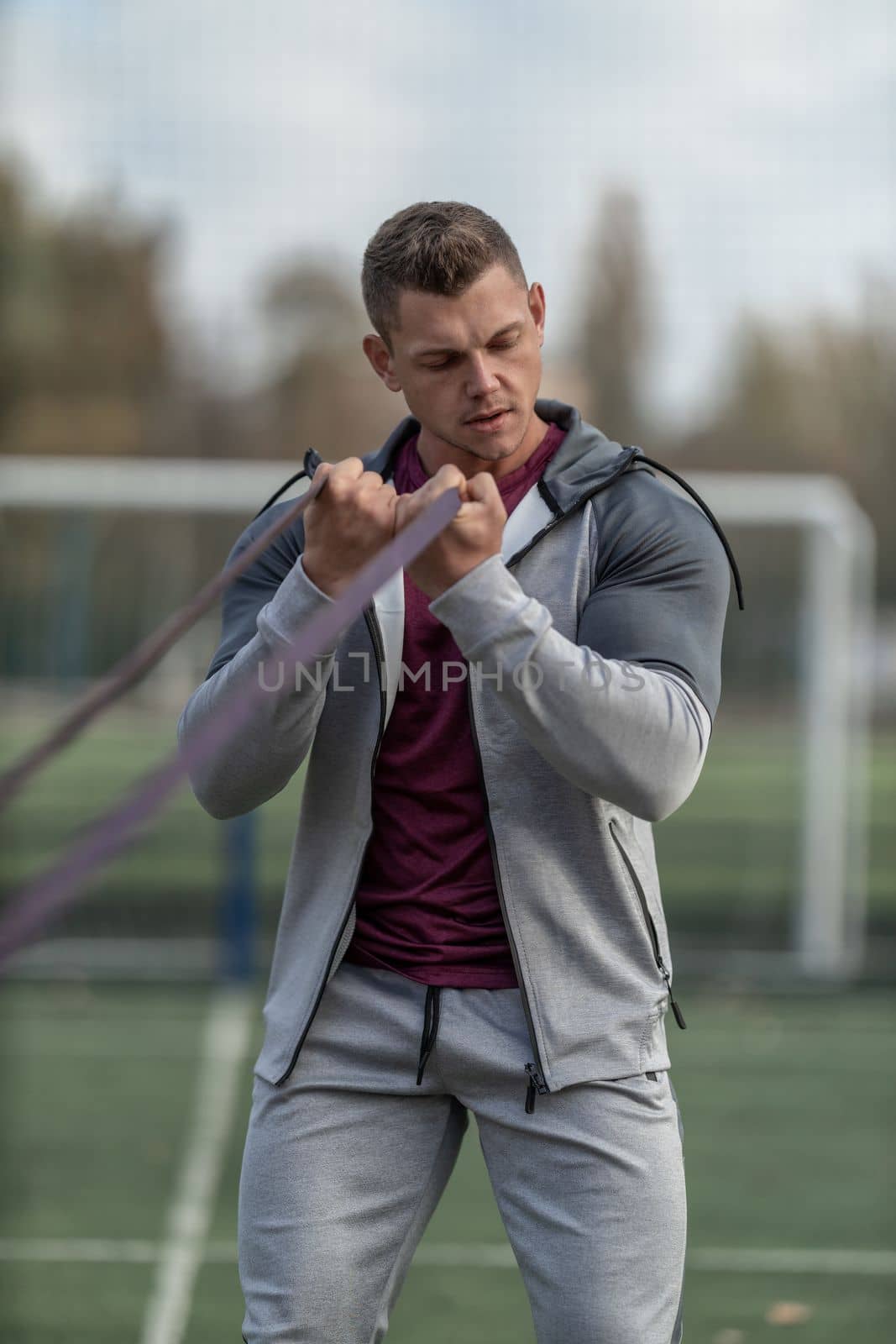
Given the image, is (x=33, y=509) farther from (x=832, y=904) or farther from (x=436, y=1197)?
(x=436, y=1197)

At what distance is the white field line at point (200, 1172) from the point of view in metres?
3.74

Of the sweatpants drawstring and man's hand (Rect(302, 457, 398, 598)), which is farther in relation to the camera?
the sweatpants drawstring

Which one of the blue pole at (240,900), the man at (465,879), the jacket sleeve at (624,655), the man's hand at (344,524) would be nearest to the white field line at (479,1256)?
the man at (465,879)

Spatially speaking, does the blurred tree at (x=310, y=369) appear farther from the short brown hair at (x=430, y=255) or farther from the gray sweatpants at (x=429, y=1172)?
the gray sweatpants at (x=429, y=1172)

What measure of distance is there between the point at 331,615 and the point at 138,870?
26.7 ft

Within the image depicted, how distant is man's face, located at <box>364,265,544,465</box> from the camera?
6.25ft

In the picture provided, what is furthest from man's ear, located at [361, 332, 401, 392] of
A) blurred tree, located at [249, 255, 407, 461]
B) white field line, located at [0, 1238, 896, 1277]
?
blurred tree, located at [249, 255, 407, 461]

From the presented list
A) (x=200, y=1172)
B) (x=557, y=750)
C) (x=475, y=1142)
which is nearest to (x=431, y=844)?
(x=557, y=750)

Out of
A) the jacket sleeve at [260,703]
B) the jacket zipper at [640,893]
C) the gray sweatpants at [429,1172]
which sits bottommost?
the gray sweatpants at [429,1172]

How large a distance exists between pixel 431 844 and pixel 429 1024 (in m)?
0.20

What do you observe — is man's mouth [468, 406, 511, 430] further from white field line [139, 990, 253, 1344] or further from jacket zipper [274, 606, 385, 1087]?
white field line [139, 990, 253, 1344]

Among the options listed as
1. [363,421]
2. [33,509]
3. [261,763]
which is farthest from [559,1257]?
[363,421]

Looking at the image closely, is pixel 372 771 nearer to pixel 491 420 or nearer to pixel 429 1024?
pixel 429 1024

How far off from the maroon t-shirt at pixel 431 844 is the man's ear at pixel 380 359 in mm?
191
